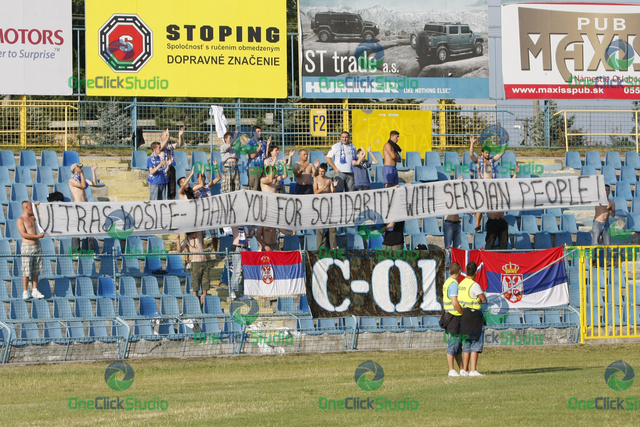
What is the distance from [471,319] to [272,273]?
493 centimetres

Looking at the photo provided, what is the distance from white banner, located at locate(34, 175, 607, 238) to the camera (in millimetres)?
18438

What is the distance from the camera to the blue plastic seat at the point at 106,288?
1878 cm

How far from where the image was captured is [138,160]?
25.1 metres

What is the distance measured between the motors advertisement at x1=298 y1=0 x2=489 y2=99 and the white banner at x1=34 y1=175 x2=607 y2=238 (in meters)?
9.23

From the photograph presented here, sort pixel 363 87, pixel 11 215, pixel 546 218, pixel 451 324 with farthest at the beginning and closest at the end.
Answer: pixel 363 87, pixel 546 218, pixel 11 215, pixel 451 324

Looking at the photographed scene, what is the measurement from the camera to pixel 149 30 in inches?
1069

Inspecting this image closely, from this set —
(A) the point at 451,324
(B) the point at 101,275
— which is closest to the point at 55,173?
(B) the point at 101,275

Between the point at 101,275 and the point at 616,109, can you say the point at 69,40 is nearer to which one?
the point at 101,275

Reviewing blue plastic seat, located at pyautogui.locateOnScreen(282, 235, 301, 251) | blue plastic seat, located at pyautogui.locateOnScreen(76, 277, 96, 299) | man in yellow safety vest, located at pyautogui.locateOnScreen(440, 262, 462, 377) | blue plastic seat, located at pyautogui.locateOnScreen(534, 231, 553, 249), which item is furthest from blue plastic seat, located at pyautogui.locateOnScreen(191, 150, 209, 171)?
man in yellow safety vest, located at pyautogui.locateOnScreen(440, 262, 462, 377)

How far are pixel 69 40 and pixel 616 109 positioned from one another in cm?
1648

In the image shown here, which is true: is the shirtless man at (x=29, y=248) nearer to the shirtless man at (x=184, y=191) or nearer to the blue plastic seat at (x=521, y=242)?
the shirtless man at (x=184, y=191)

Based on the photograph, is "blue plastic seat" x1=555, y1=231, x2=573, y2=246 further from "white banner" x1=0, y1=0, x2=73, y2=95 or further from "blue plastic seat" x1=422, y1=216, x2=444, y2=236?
"white banner" x1=0, y1=0, x2=73, y2=95

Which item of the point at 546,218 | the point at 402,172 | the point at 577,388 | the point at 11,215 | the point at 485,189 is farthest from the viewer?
the point at 402,172

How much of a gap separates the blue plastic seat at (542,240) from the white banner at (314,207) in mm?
2587
